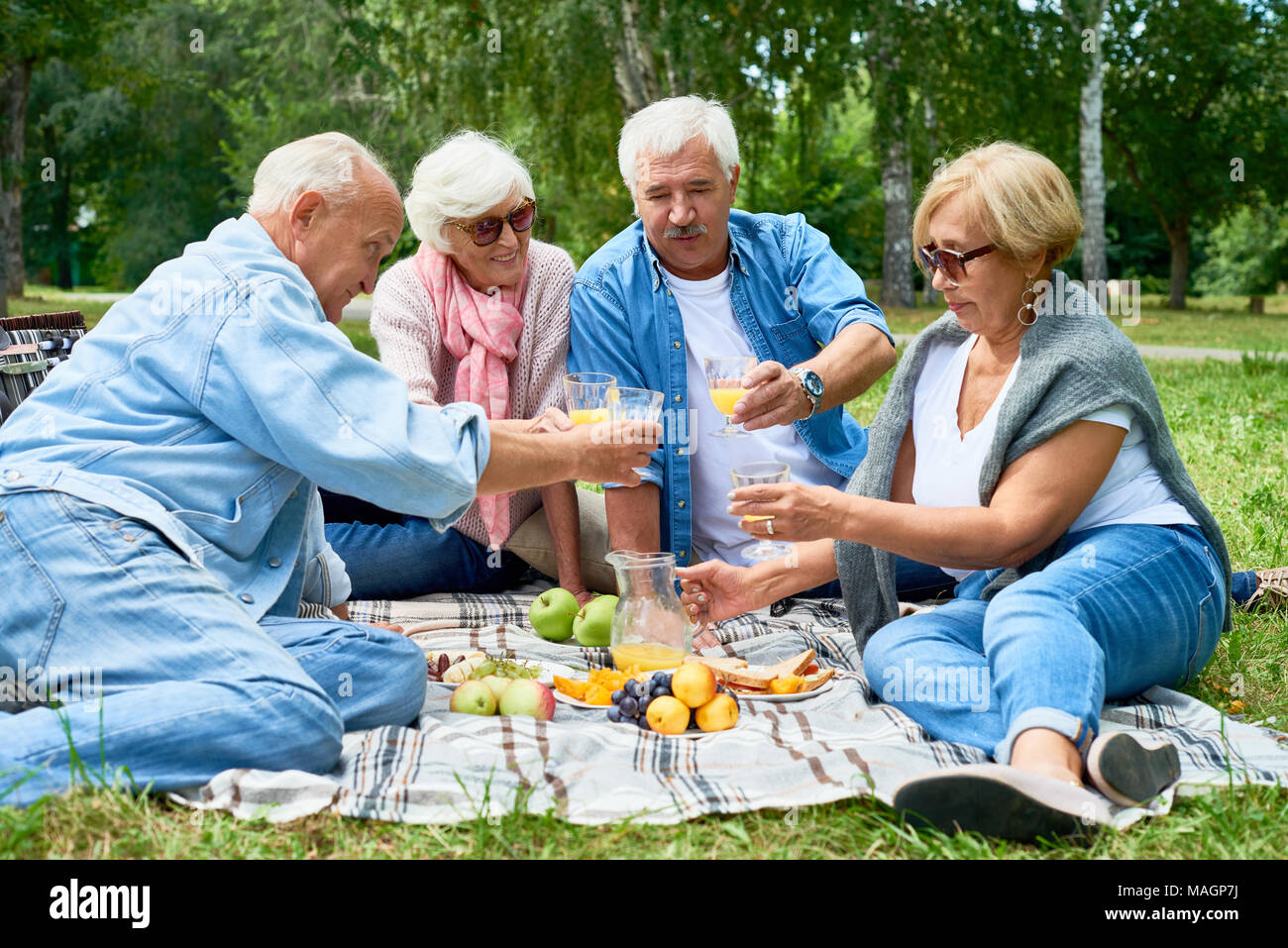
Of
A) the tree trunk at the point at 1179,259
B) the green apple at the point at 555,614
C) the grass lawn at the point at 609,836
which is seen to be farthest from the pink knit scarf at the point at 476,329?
the tree trunk at the point at 1179,259

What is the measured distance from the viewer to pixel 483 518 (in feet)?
17.1

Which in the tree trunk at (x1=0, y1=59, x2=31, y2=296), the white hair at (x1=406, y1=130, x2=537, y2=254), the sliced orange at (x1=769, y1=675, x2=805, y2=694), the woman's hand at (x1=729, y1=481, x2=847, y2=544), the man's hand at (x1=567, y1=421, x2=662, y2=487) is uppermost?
the tree trunk at (x1=0, y1=59, x2=31, y2=296)

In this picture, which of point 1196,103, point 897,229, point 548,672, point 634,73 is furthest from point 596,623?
point 1196,103

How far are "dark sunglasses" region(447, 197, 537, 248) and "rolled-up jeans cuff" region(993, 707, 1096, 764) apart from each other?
288 centimetres

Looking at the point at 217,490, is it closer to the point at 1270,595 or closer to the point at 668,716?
the point at 668,716

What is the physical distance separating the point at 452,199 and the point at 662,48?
38.1ft

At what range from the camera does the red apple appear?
3551 mm

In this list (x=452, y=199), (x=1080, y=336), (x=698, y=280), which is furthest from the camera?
(x=698, y=280)

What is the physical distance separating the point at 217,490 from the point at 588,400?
1.23 meters

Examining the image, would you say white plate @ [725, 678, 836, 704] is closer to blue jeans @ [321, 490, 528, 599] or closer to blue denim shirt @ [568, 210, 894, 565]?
blue denim shirt @ [568, 210, 894, 565]

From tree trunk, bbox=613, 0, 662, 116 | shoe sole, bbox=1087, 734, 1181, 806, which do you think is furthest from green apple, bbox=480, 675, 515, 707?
tree trunk, bbox=613, 0, 662, 116
